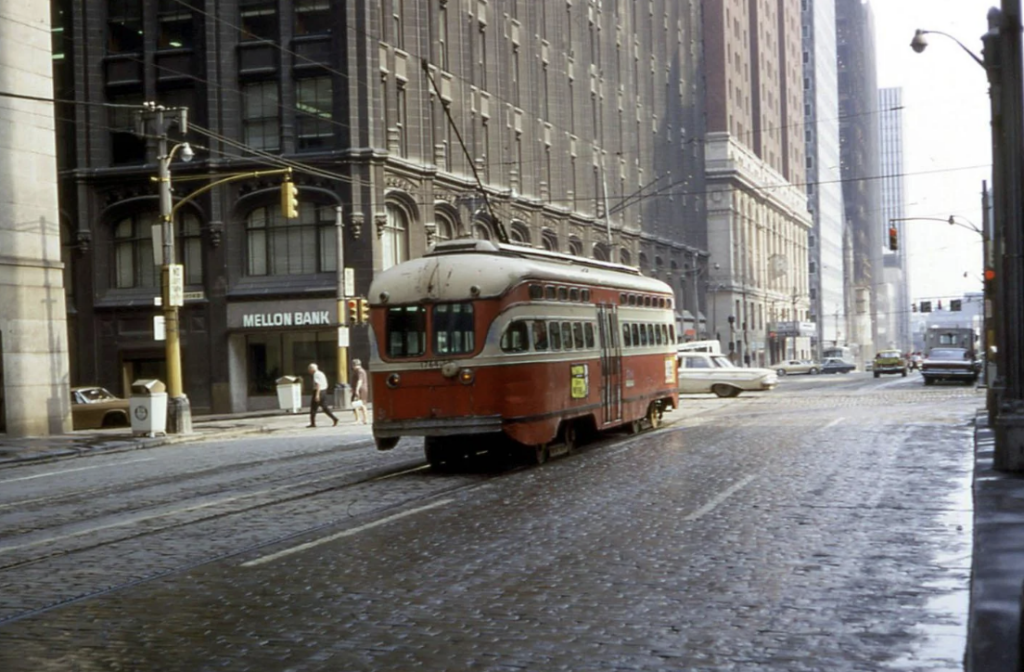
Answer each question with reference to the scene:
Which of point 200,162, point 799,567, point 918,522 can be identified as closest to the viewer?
point 799,567

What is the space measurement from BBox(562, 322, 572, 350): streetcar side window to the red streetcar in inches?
0.6

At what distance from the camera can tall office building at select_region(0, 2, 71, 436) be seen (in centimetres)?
3142

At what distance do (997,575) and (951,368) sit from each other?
157ft

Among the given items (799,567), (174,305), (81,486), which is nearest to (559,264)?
(81,486)

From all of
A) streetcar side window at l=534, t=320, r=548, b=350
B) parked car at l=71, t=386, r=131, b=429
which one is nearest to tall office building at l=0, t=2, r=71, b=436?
parked car at l=71, t=386, r=131, b=429

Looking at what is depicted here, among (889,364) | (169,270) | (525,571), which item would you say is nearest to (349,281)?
(169,270)

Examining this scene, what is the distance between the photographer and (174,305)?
3225 cm

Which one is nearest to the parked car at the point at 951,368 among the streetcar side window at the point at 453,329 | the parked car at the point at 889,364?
the parked car at the point at 889,364

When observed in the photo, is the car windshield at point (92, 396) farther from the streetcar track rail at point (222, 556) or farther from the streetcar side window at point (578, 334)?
the streetcar track rail at point (222, 556)

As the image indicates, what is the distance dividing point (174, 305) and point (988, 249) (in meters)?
27.9

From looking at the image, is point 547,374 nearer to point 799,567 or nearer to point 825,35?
point 799,567

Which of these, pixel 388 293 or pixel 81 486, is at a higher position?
pixel 388 293

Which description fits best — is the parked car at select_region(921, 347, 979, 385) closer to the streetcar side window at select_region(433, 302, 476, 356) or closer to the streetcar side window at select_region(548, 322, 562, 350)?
the streetcar side window at select_region(548, 322, 562, 350)

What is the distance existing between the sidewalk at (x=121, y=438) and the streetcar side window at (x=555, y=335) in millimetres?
11212
